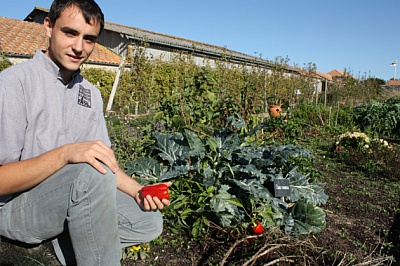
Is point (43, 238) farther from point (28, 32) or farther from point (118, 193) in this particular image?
point (28, 32)

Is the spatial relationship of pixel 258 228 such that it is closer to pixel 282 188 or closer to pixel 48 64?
pixel 282 188

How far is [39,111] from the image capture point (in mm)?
1556

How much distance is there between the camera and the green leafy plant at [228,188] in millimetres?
2596

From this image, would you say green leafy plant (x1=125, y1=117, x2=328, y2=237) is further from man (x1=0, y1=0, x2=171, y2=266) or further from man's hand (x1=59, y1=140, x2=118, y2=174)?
man's hand (x1=59, y1=140, x2=118, y2=174)

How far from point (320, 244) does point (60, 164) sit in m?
2.12

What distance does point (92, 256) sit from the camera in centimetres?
142

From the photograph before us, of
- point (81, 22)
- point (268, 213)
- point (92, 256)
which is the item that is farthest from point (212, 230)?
point (81, 22)

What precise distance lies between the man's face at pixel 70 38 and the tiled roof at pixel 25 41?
14.4 metres

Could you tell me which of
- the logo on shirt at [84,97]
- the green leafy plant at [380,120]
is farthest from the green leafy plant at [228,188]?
the green leafy plant at [380,120]

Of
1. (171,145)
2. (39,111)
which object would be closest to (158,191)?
(39,111)

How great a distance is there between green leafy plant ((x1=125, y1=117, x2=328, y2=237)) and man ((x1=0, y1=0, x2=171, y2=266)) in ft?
2.94

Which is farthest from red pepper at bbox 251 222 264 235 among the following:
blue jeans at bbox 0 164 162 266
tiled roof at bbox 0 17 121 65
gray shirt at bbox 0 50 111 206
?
tiled roof at bbox 0 17 121 65

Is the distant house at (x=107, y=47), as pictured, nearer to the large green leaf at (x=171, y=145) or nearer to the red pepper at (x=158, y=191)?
the large green leaf at (x=171, y=145)

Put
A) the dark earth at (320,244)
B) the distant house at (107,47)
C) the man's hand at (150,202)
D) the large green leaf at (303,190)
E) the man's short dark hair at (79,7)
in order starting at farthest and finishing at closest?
the distant house at (107,47)
the large green leaf at (303,190)
the dark earth at (320,244)
the man's hand at (150,202)
the man's short dark hair at (79,7)
